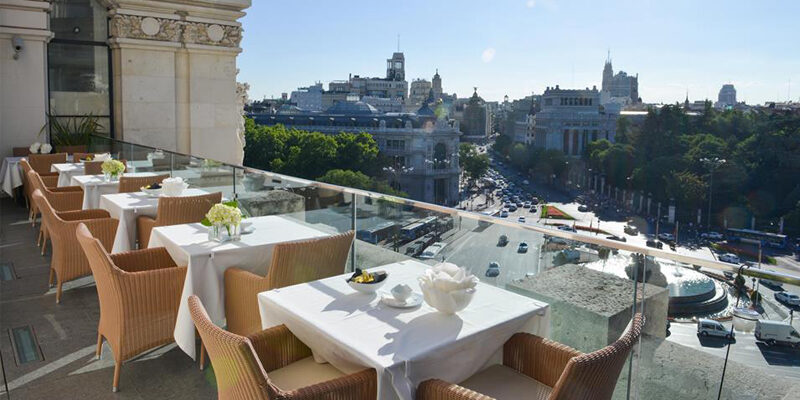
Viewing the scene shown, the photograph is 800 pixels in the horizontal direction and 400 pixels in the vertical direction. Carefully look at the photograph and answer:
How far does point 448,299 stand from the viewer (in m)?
2.51

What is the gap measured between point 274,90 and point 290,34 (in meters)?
60.6

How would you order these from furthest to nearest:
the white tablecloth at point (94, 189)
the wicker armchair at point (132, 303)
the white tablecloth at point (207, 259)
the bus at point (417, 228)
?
the white tablecloth at point (94, 189), the bus at point (417, 228), the white tablecloth at point (207, 259), the wicker armchair at point (132, 303)

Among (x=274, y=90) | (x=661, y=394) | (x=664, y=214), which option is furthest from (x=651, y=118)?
(x=274, y=90)

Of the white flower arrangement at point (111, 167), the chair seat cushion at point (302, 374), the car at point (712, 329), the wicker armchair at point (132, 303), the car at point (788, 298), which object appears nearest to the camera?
the car at point (788, 298)

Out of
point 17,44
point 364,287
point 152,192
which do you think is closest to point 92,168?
point 152,192

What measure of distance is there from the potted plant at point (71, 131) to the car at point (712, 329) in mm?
10059

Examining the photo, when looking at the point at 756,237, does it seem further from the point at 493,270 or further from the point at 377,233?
the point at 493,270

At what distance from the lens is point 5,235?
704 cm

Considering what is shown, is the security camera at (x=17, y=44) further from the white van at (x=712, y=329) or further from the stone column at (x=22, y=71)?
the white van at (x=712, y=329)

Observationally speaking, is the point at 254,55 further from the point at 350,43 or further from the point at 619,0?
the point at 619,0

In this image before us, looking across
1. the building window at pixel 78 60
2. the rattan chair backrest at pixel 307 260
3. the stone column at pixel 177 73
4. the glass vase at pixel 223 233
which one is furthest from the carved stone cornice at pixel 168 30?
the rattan chair backrest at pixel 307 260

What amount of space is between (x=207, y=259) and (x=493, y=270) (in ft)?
5.44

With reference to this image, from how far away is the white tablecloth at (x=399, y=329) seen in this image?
2.19m

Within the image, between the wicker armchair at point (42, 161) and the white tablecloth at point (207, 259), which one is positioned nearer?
the white tablecloth at point (207, 259)
